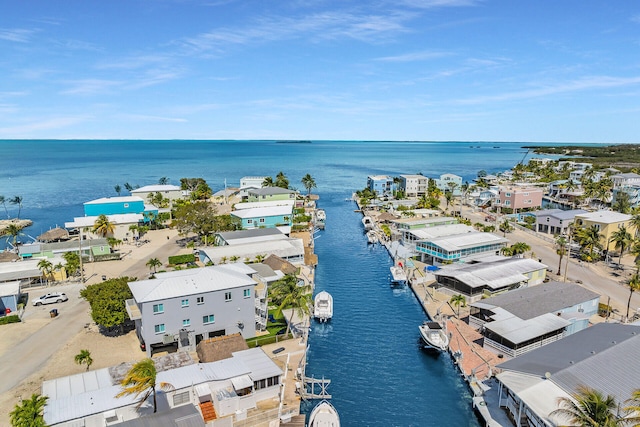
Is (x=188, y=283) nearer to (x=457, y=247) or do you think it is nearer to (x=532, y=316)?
(x=532, y=316)

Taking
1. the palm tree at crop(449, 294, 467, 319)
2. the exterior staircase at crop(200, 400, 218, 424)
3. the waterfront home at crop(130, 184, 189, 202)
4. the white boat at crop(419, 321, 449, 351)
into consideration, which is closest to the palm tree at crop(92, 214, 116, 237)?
the waterfront home at crop(130, 184, 189, 202)

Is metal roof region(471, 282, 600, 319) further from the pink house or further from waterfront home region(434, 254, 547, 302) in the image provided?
the pink house

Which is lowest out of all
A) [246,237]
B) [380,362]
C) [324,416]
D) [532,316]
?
[380,362]

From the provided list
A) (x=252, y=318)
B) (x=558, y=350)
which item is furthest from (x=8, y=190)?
(x=558, y=350)

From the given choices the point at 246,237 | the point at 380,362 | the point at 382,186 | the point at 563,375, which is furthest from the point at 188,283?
the point at 382,186

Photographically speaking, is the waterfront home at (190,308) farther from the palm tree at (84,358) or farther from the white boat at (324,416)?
the white boat at (324,416)

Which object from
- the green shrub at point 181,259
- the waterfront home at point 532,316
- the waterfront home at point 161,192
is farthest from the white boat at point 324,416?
the waterfront home at point 161,192
